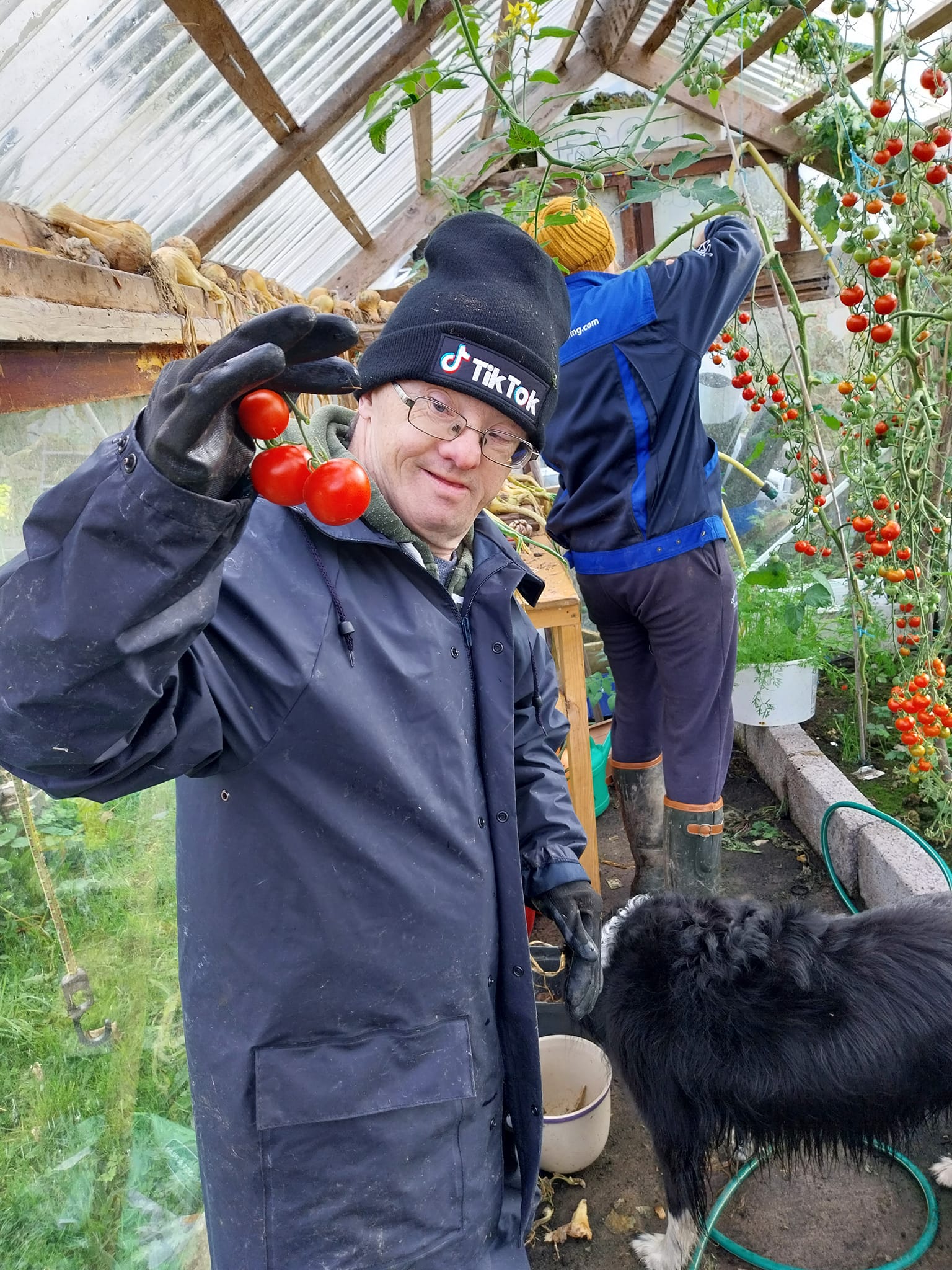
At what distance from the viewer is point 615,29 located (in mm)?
5422

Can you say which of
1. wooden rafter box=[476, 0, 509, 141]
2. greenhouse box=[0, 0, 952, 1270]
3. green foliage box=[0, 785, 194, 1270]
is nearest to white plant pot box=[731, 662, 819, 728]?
greenhouse box=[0, 0, 952, 1270]

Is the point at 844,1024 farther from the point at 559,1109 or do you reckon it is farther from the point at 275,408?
the point at 275,408

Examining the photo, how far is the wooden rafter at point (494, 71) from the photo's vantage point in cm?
350

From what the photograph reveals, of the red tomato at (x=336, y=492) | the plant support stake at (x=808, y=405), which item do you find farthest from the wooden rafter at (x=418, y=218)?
the red tomato at (x=336, y=492)

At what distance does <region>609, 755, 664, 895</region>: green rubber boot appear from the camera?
3.39 metres

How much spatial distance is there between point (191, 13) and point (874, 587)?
3.47m

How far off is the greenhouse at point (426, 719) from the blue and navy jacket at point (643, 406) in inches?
0.6

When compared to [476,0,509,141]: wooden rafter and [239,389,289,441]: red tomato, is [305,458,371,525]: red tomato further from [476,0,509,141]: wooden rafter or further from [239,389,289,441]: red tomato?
[476,0,509,141]: wooden rafter

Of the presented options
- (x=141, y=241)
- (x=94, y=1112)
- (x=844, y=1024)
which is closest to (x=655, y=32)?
(x=141, y=241)

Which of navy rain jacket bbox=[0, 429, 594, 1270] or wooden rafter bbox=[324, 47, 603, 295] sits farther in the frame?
wooden rafter bbox=[324, 47, 603, 295]

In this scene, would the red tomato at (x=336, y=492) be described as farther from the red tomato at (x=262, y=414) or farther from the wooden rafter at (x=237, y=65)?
the wooden rafter at (x=237, y=65)

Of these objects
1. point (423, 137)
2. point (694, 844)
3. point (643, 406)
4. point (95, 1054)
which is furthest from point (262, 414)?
point (423, 137)

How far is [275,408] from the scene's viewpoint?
0.76 m

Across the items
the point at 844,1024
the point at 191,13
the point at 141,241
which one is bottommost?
the point at 844,1024
